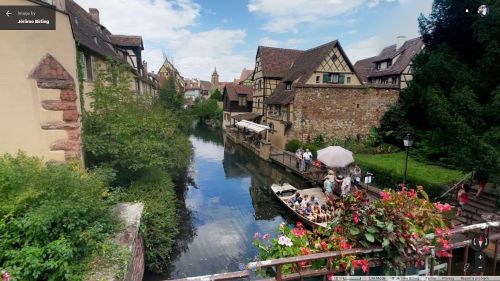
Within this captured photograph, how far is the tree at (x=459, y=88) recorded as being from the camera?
36.3ft

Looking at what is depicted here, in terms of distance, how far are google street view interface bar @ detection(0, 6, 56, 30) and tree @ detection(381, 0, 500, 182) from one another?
13839mm

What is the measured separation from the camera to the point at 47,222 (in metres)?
4.32

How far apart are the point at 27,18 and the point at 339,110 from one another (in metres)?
22.4

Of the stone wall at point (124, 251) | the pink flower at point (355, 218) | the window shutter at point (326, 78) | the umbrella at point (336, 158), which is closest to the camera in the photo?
the pink flower at point (355, 218)

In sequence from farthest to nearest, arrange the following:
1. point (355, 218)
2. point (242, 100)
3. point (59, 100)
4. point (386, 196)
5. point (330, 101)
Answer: point (242, 100), point (330, 101), point (59, 100), point (386, 196), point (355, 218)

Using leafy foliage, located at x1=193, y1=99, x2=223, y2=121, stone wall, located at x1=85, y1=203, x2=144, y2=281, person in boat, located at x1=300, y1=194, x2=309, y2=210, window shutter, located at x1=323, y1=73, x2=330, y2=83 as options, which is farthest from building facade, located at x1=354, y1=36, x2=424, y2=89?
leafy foliage, located at x1=193, y1=99, x2=223, y2=121

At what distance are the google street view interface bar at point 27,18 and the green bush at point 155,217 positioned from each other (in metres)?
4.97

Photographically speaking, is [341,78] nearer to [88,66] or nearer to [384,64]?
[384,64]

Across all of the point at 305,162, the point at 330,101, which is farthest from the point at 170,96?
the point at 330,101

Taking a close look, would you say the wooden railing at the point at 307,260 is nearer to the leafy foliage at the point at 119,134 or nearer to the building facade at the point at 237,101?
the leafy foliage at the point at 119,134

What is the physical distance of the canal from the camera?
10.2 metres

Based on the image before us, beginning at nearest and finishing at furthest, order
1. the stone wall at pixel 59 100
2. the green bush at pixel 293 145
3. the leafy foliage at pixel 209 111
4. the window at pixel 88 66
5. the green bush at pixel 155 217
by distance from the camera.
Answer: the stone wall at pixel 59 100, the green bush at pixel 155 217, the window at pixel 88 66, the green bush at pixel 293 145, the leafy foliage at pixel 209 111

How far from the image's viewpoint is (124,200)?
840 centimetres

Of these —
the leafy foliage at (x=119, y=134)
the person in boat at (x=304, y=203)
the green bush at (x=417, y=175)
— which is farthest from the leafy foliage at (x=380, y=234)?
the green bush at (x=417, y=175)
